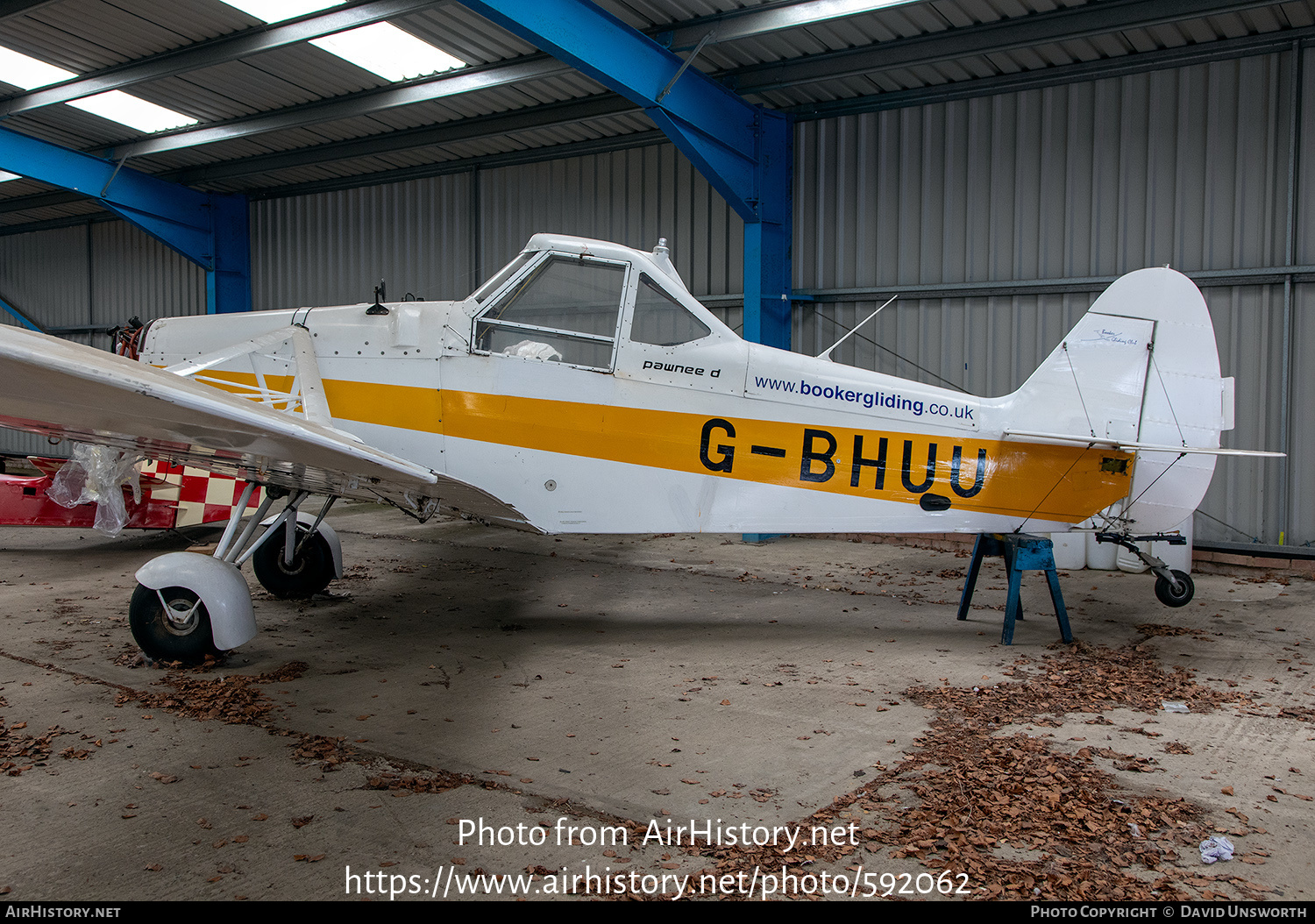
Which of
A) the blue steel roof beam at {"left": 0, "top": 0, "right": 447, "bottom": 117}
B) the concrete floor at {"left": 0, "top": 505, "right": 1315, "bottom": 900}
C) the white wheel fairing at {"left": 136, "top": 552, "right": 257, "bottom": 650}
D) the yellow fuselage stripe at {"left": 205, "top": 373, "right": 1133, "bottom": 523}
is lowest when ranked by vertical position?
the concrete floor at {"left": 0, "top": 505, "right": 1315, "bottom": 900}

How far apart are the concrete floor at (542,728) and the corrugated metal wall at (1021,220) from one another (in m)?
2.84

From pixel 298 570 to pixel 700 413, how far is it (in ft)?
11.8

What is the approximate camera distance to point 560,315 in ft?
17.9

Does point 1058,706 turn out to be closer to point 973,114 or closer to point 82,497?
point 973,114

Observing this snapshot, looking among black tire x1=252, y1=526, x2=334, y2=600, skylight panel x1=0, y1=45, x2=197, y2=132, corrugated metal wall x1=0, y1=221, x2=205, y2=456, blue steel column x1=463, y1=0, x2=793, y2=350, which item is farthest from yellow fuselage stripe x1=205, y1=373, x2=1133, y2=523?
corrugated metal wall x1=0, y1=221, x2=205, y2=456

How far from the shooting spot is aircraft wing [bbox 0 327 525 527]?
292cm

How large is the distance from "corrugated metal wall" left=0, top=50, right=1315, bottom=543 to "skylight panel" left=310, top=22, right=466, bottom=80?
310 centimetres

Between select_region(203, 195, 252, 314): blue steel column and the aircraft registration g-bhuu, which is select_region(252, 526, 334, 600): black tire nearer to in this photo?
the aircraft registration g-bhuu

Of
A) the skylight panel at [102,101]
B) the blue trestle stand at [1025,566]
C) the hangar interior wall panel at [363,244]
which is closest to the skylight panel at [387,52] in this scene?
the skylight panel at [102,101]

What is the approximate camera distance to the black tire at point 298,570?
22.4 feet

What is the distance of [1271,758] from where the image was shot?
377 cm

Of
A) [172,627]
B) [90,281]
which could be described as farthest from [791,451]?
[90,281]

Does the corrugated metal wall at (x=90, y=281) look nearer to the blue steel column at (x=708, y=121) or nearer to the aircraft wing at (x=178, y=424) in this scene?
the blue steel column at (x=708, y=121)

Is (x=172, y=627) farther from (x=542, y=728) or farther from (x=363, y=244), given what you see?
(x=363, y=244)
